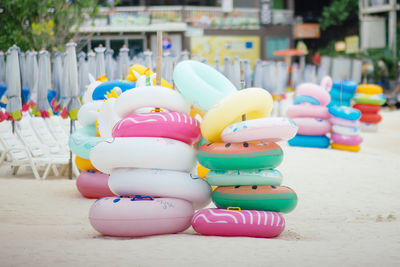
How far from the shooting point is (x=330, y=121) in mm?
14266

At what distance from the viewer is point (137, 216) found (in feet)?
19.3

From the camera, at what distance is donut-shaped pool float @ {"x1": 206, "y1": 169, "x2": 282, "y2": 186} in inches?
238

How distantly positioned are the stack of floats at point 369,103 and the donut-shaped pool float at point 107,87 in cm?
1087

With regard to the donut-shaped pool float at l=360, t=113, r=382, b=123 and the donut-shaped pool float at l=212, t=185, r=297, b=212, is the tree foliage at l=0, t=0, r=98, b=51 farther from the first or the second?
the donut-shaped pool float at l=212, t=185, r=297, b=212

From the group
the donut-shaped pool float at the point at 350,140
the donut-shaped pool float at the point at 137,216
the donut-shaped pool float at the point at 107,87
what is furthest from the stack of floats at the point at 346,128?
the donut-shaped pool float at the point at 137,216

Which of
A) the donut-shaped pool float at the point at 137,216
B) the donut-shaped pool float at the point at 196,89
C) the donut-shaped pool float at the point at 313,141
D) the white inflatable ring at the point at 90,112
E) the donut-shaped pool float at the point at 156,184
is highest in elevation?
the donut-shaped pool float at the point at 196,89

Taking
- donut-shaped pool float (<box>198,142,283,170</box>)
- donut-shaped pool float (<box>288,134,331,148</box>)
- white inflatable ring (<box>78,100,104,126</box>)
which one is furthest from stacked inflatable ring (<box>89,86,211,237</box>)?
donut-shaped pool float (<box>288,134,331,148</box>)

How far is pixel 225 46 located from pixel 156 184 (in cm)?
2991

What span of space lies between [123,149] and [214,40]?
2968 cm

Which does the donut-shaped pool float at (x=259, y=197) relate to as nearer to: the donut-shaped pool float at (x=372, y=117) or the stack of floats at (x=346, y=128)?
the stack of floats at (x=346, y=128)

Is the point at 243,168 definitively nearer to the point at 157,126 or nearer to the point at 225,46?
the point at 157,126

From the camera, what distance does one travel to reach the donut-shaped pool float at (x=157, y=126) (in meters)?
6.15

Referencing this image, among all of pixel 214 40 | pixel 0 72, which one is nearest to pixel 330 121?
pixel 0 72

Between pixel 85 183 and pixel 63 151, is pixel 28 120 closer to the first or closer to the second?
pixel 63 151
